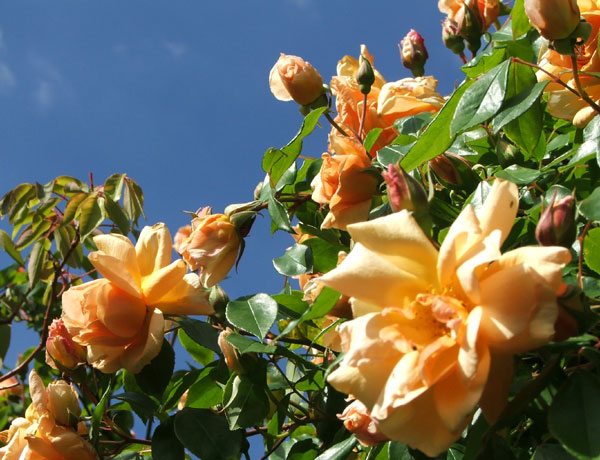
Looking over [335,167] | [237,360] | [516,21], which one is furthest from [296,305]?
[516,21]

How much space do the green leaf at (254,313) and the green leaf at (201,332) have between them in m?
0.10

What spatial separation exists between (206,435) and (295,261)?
1.15ft

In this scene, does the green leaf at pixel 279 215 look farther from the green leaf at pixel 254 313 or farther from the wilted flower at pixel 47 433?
the wilted flower at pixel 47 433

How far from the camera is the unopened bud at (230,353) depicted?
3.60 ft

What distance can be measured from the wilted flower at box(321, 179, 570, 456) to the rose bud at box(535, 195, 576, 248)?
0.04 m

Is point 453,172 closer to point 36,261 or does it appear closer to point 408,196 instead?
point 408,196

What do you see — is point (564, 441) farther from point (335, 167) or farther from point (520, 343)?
point (335, 167)

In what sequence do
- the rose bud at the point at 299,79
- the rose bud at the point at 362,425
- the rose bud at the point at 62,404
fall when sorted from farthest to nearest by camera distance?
1. the rose bud at the point at 299,79
2. the rose bud at the point at 62,404
3. the rose bud at the point at 362,425

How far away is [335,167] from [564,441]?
1.94 ft

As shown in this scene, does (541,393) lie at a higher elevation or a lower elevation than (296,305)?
lower

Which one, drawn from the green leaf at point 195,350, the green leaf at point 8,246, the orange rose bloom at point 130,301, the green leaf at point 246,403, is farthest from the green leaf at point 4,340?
the green leaf at point 246,403

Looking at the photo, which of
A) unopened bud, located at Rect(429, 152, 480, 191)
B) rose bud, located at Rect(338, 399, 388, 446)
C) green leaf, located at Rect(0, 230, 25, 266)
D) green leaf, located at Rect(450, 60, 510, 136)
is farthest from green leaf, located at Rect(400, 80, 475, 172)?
green leaf, located at Rect(0, 230, 25, 266)

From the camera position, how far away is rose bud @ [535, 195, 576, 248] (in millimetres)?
675

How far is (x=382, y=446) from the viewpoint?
100 cm
